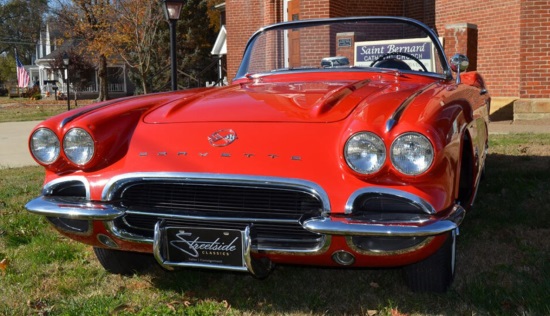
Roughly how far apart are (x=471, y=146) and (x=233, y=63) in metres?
13.8

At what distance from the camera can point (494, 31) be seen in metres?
11.6

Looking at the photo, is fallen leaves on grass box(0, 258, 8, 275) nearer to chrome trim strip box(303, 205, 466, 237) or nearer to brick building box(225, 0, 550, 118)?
chrome trim strip box(303, 205, 466, 237)

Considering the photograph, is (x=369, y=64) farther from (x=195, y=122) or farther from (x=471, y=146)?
(x=195, y=122)

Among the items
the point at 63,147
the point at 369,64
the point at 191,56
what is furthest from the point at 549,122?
the point at 191,56

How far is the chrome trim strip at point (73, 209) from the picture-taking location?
243 cm

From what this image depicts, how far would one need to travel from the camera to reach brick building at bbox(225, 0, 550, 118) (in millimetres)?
10359

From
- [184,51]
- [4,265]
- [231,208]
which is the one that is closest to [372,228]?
[231,208]

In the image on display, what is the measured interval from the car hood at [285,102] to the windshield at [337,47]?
604 millimetres

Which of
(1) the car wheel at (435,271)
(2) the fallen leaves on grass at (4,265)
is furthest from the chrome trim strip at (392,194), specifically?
(2) the fallen leaves on grass at (4,265)

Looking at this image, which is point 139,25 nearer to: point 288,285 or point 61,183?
point 61,183

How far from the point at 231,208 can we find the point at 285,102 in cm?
71

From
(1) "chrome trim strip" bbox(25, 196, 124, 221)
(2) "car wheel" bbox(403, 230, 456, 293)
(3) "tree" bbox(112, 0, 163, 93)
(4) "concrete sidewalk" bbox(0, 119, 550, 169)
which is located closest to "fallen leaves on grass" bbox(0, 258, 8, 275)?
(1) "chrome trim strip" bbox(25, 196, 124, 221)

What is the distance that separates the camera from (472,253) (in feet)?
10.7

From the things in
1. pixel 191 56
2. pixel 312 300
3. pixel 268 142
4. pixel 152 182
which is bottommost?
pixel 312 300
